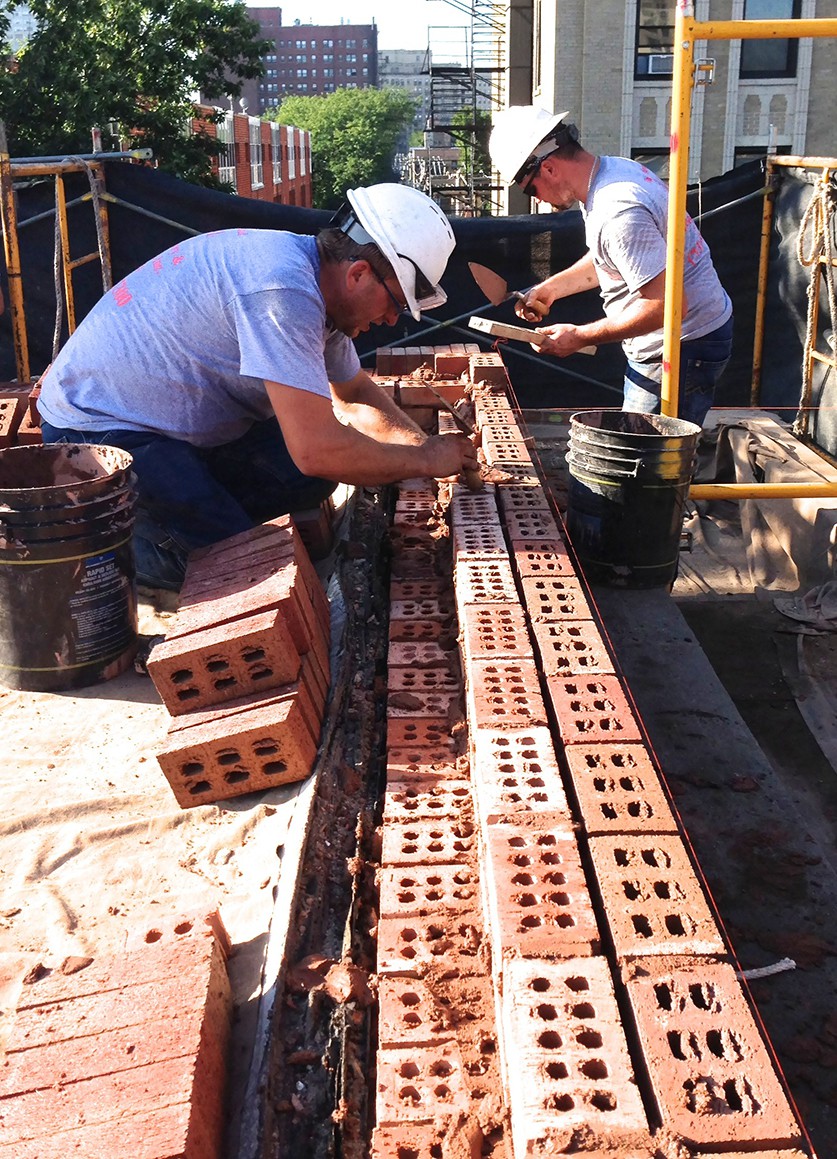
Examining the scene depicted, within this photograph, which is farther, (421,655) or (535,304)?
(535,304)

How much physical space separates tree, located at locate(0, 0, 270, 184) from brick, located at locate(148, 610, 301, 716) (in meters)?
14.3

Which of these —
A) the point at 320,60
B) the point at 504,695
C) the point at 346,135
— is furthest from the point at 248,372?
the point at 320,60

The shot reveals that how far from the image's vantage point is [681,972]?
202cm

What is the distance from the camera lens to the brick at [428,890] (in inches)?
99.0

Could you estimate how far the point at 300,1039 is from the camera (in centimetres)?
234

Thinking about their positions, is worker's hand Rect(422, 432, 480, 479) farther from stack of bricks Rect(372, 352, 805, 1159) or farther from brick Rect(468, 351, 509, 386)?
brick Rect(468, 351, 509, 386)

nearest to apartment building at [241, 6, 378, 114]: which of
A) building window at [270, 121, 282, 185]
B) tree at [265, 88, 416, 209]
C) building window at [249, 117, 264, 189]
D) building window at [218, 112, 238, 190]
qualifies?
tree at [265, 88, 416, 209]

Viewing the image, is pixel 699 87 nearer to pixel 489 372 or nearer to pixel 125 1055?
pixel 489 372

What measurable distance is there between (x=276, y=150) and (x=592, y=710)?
1702 inches

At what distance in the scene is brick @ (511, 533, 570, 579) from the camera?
4.01 m

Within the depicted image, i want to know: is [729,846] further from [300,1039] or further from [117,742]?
[117,742]

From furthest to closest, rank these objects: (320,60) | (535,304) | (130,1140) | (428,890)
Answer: (320,60) → (535,304) → (428,890) → (130,1140)

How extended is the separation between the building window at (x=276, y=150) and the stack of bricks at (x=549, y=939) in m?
40.3

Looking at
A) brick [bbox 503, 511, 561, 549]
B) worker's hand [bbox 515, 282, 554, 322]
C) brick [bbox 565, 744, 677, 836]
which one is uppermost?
worker's hand [bbox 515, 282, 554, 322]
